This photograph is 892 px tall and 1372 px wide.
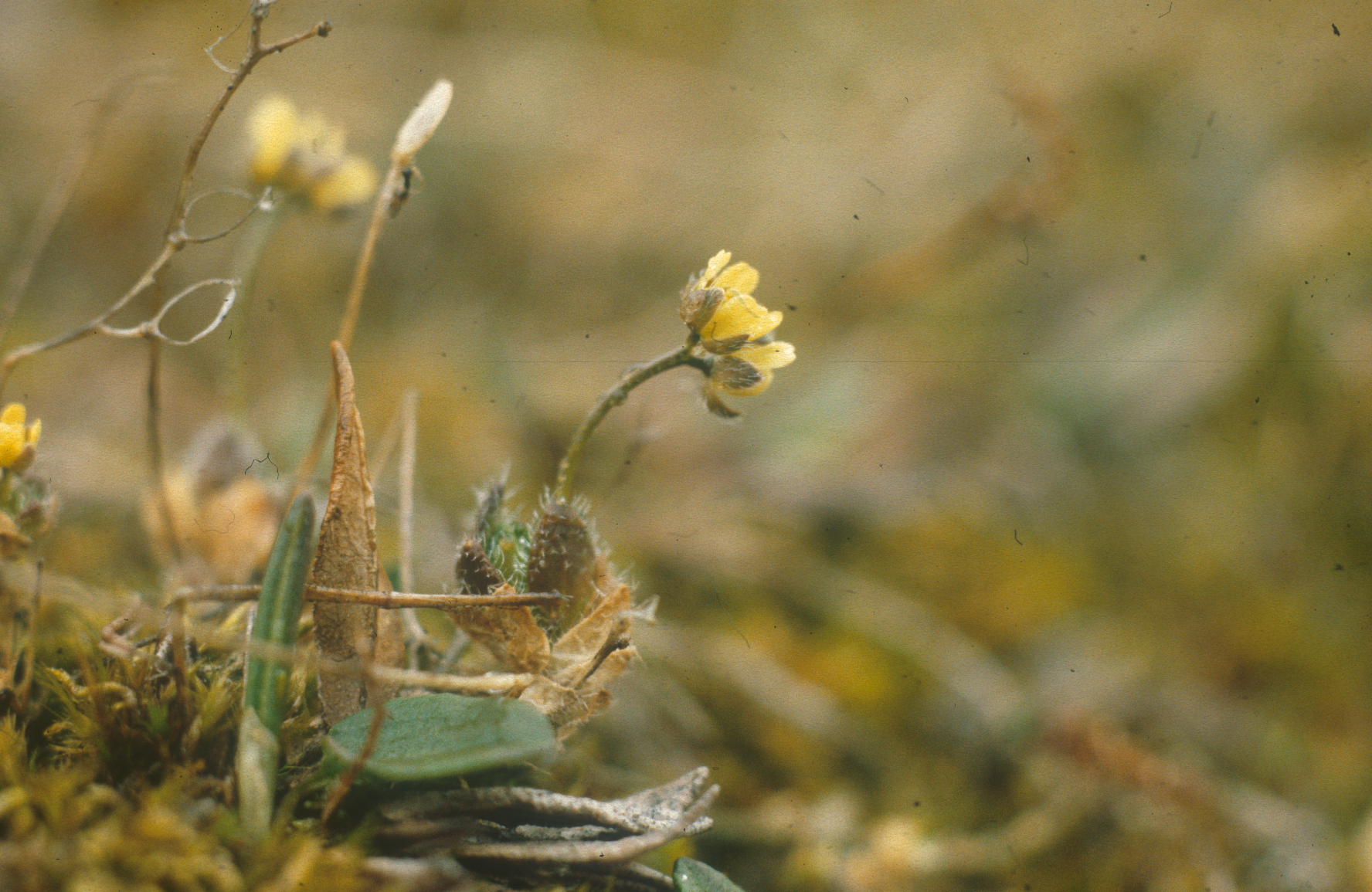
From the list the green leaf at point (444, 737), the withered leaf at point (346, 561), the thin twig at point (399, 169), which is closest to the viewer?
the green leaf at point (444, 737)

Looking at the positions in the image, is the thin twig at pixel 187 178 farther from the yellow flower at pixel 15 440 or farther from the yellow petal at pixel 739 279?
the yellow petal at pixel 739 279

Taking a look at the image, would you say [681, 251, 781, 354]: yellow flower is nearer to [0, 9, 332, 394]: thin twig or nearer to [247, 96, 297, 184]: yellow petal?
[0, 9, 332, 394]: thin twig

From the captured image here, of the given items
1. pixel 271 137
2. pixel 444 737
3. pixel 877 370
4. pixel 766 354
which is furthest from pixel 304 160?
pixel 877 370

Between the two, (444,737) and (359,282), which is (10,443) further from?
(444,737)

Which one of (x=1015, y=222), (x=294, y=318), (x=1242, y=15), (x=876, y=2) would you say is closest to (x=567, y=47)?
(x=876, y=2)

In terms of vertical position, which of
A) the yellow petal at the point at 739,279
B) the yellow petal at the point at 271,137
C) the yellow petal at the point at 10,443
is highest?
the yellow petal at the point at 271,137

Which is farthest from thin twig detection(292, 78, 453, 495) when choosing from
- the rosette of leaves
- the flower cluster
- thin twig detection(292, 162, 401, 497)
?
the flower cluster

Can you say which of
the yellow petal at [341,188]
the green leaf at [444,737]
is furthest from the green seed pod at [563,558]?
the yellow petal at [341,188]
